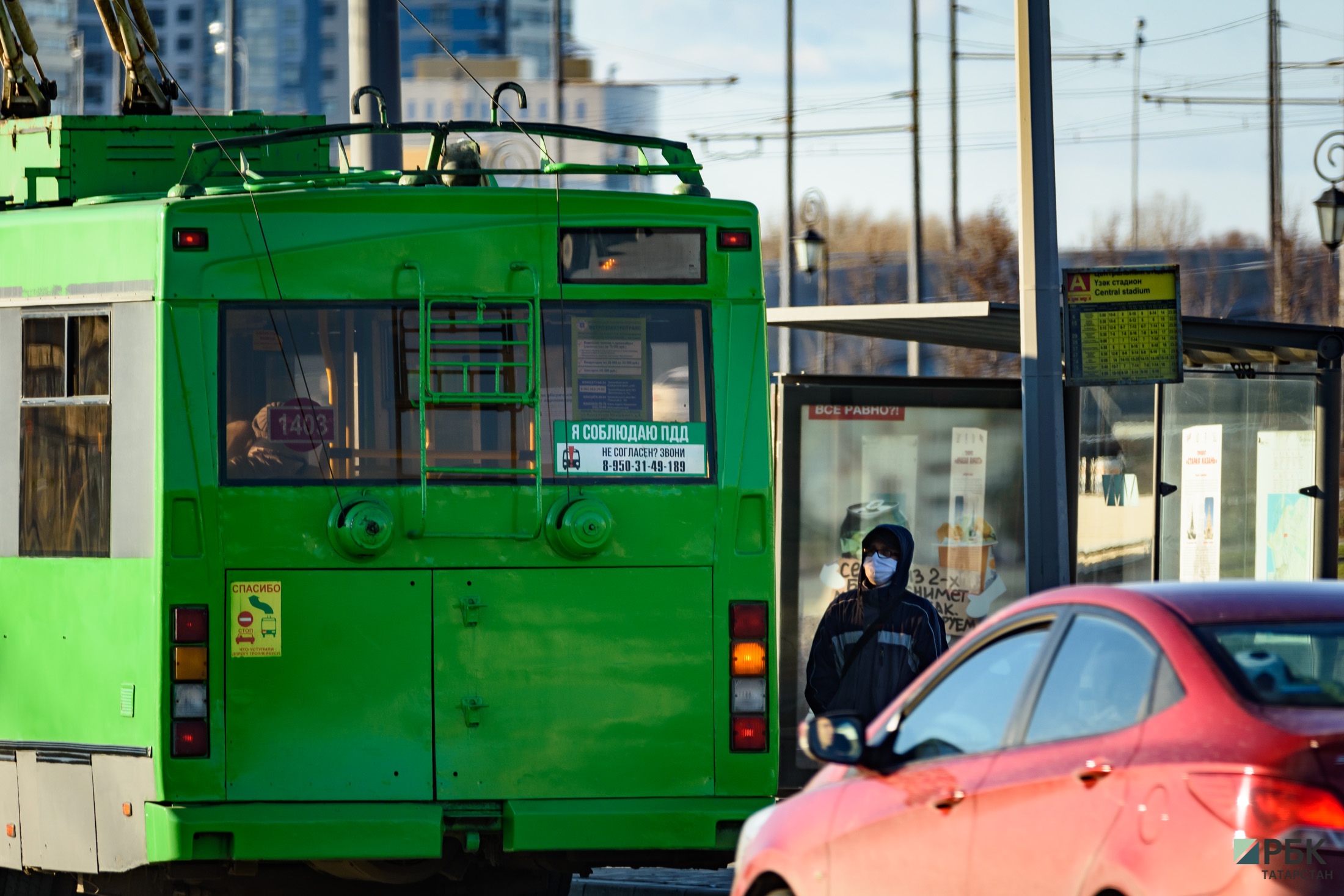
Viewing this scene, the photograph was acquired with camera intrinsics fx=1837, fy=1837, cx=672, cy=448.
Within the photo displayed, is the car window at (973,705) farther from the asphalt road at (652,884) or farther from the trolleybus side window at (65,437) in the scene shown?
the asphalt road at (652,884)

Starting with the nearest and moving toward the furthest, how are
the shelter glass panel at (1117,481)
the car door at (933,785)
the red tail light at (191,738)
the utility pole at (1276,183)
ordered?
the car door at (933,785)
the red tail light at (191,738)
the shelter glass panel at (1117,481)
the utility pole at (1276,183)

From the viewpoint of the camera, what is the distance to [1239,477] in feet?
38.4

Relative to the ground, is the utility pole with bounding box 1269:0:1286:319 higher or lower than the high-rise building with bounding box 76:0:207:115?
lower

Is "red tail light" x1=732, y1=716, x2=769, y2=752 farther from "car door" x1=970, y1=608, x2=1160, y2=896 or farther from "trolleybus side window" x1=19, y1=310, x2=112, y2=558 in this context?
"car door" x1=970, y1=608, x2=1160, y2=896

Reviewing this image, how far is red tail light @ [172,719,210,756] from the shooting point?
21.9 ft

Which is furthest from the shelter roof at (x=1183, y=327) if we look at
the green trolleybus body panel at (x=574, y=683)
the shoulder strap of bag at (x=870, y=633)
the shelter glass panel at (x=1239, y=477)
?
the green trolleybus body panel at (x=574, y=683)

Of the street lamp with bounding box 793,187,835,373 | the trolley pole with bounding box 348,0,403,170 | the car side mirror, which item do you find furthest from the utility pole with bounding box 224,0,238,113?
the car side mirror

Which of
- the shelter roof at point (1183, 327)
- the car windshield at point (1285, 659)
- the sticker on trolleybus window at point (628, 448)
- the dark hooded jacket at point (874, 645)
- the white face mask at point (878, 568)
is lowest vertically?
the dark hooded jacket at point (874, 645)

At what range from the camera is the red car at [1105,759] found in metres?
3.25

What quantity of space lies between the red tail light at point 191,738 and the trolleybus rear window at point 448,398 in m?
0.89

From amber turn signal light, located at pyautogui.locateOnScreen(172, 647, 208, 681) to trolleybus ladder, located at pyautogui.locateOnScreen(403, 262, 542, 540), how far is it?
2.92 feet

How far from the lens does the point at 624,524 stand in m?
6.92

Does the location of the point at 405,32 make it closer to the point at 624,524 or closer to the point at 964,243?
the point at 964,243

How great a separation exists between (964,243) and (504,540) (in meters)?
53.8
